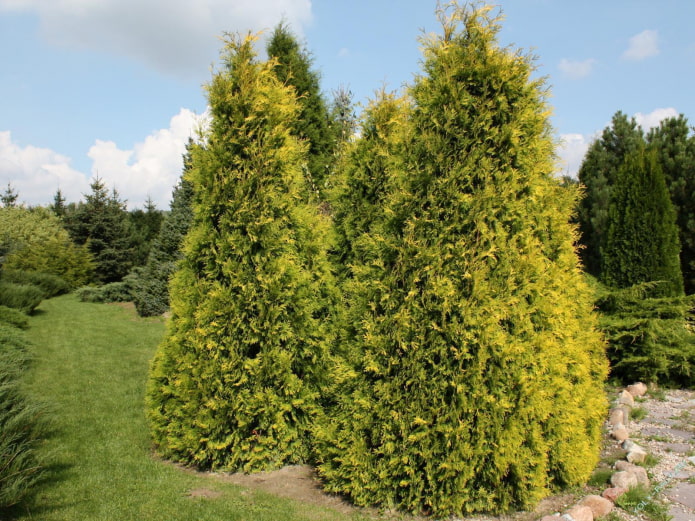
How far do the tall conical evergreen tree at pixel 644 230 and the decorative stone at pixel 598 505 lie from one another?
723cm

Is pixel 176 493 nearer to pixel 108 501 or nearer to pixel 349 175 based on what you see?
pixel 108 501

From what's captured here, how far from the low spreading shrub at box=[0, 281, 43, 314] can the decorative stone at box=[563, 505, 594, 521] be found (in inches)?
670

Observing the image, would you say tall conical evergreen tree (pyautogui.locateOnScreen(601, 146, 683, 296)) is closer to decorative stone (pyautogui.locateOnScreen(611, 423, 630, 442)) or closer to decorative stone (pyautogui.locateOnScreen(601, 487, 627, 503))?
decorative stone (pyautogui.locateOnScreen(611, 423, 630, 442))

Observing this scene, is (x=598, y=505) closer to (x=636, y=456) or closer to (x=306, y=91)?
(x=636, y=456)

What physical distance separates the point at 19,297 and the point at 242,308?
1430 cm

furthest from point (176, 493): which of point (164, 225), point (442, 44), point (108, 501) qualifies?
point (164, 225)

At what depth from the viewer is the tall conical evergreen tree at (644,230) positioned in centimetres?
983

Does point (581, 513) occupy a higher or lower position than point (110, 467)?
higher

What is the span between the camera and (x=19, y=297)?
51.0 ft

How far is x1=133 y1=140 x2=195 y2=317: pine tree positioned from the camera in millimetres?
17594

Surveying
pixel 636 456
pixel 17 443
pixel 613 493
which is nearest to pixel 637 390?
pixel 636 456

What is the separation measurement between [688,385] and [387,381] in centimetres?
750

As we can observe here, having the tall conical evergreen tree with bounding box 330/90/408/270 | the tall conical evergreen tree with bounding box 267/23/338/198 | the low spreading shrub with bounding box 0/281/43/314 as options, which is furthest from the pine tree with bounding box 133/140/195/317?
the tall conical evergreen tree with bounding box 330/90/408/270

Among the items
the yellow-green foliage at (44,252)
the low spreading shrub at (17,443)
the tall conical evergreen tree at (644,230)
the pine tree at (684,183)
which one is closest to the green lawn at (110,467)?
the low spreading shrub at (17,443)
